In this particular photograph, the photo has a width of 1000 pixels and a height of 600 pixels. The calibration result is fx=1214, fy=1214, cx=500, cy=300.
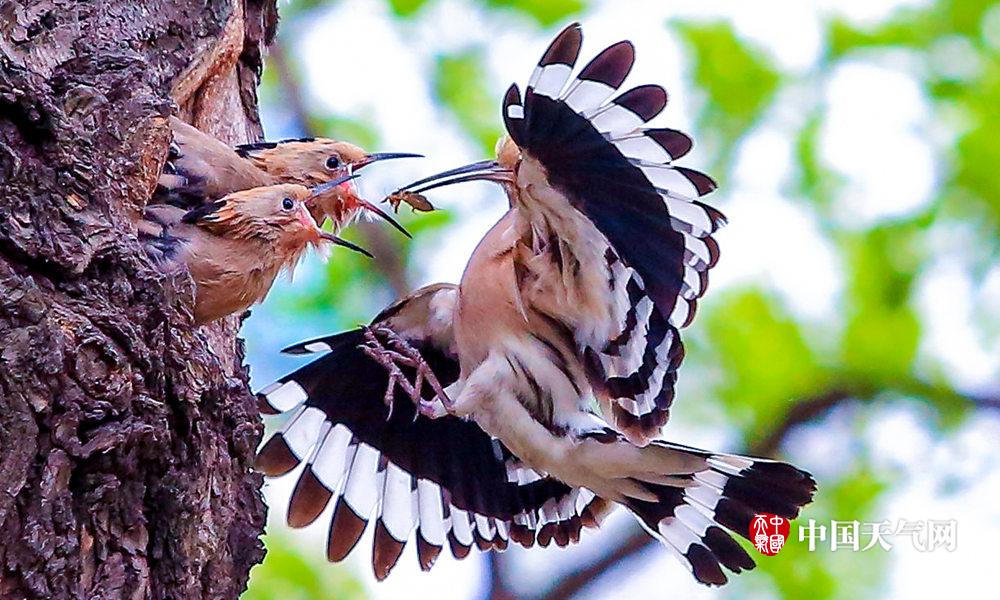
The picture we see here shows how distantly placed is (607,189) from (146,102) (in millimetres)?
922

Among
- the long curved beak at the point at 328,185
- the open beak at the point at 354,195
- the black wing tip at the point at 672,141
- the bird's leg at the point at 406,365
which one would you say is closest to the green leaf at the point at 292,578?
the bird's leg at the point at 406,365

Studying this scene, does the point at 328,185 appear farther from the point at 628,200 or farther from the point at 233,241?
the point at 628,200

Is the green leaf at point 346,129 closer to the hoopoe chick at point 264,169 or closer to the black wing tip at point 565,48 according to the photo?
the hoopoe chick at point 264,169

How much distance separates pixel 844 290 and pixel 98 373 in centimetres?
395

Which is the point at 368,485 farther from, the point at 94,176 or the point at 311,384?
the point at 94,176

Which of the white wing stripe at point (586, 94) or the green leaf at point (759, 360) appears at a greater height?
the green leaf at point (759, 360)

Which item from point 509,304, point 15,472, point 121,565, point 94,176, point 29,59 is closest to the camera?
point 15,472

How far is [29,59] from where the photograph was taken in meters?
2.19

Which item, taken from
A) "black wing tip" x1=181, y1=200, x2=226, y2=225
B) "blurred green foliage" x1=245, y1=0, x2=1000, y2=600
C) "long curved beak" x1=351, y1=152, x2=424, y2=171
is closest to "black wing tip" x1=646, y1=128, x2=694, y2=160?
"black wing tip" x1=181, y1=200, x2=226, y2=225

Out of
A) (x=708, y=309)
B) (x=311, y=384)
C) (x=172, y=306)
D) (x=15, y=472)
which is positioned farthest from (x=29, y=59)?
(x=708, y=309)

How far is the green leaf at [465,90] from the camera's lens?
5633 mm

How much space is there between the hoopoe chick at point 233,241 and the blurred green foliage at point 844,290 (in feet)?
8.84

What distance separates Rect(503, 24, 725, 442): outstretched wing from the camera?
2.34 meters

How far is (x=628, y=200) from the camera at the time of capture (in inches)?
99.0
